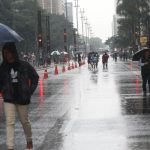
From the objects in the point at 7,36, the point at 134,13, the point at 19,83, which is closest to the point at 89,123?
the point at 7,36

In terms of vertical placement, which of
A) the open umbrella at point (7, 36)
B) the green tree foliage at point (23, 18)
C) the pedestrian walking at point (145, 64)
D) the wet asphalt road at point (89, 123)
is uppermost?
the green tree foliage at point (23, 18)

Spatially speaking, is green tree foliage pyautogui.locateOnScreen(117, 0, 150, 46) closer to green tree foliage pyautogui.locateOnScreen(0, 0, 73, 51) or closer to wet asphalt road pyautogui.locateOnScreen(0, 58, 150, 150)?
green tree foliage pyautogui.locateOnScreen(0, 0, 73, 51)

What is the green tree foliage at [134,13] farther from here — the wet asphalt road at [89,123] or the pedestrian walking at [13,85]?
the pedestrian walking at [13,85]

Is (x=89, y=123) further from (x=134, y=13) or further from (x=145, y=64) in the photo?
(x=134, y=13)

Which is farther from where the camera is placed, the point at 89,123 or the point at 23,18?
the point at 23,18

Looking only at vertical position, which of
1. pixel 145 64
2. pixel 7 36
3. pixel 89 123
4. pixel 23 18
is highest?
pixel 23 18

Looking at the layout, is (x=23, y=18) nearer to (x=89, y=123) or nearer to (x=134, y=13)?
(x=134, y=13)

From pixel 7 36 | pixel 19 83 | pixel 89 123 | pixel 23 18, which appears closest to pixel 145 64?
pixel 89 123

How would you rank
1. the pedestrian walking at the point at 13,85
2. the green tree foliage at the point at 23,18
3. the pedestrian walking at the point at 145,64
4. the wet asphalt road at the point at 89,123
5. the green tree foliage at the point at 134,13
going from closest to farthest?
1. the pedestrian walking at the point at 13,85
2. the wet asphalt road at the point at 89,123
3. the pedestrian walking at the point at 145,64
4. the green tree foliage at the point at 23,18
5. the green tree foliage at the point at 134,13

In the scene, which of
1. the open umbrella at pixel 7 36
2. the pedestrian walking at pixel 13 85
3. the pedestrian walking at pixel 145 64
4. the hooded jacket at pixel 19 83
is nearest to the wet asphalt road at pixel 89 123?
the pedestrian walking at pixel 145 64

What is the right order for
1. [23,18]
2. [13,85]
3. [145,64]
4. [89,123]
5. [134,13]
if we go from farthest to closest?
[134,13], [23,18], [145,64], [89,123], [13,85]

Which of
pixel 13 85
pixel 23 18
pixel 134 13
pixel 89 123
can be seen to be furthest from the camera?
pixel 134 13

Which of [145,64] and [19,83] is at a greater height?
[19,83]

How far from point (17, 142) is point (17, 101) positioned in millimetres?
1775
